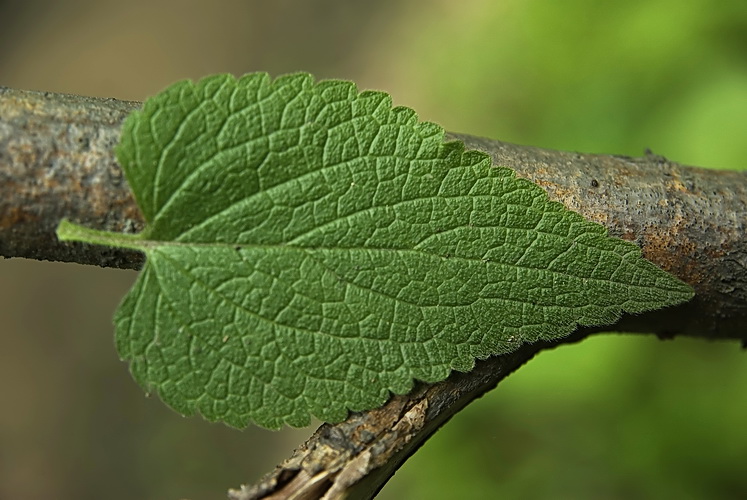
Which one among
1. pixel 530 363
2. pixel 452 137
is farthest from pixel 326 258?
pixel 530 363

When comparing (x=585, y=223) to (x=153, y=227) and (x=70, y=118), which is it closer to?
(x=153, y=227)

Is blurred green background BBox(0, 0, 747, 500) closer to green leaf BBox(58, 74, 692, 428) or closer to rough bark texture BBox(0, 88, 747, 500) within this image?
rough bark texture BBox(0, 88, 747, 500)

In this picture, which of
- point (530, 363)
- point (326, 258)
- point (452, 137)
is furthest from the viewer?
point (530, 363)

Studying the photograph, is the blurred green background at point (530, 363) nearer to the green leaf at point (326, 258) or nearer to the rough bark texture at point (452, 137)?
the rough bark texture at point (452, 137)

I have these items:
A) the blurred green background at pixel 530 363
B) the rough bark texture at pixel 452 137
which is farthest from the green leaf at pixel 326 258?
the blurred green background at pixel 530 363

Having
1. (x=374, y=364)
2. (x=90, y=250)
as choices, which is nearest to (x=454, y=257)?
(x=374, y=364)

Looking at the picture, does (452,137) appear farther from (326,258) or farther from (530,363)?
(530,363)
